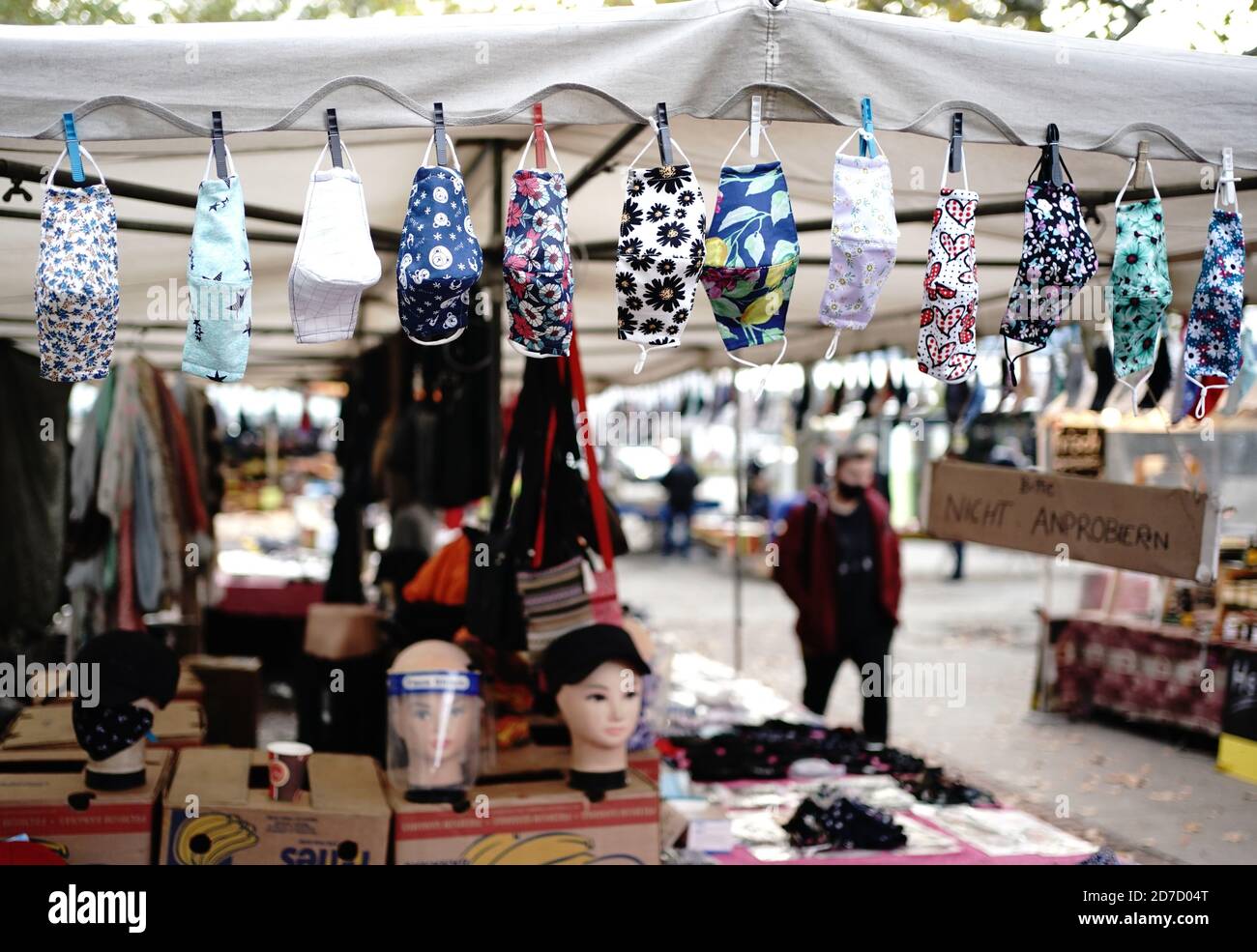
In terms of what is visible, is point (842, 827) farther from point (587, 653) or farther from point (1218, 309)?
point (1218, 309)

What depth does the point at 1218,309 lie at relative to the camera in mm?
2371

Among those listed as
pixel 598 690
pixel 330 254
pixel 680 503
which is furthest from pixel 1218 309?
pixel 680 503

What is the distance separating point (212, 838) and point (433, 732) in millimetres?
583

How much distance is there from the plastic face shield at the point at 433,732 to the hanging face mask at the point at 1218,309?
1.90 metres

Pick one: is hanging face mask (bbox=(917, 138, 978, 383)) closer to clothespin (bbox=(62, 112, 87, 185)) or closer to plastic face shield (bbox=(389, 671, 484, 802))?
plastic face shield (bbox=(389, 671, 484, 802))

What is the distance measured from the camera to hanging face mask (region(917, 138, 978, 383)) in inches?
85.7

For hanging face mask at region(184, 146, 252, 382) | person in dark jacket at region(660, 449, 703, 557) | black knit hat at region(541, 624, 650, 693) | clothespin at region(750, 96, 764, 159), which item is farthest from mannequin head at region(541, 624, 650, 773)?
person in dark jacket at region(660, 449, 703, 557)

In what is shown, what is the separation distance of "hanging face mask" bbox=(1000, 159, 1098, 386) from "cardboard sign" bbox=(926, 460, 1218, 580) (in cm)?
154

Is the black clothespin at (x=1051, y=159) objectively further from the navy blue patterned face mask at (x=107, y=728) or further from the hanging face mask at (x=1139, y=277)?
the navy blue patterned face mask at (x=107, y=728)
